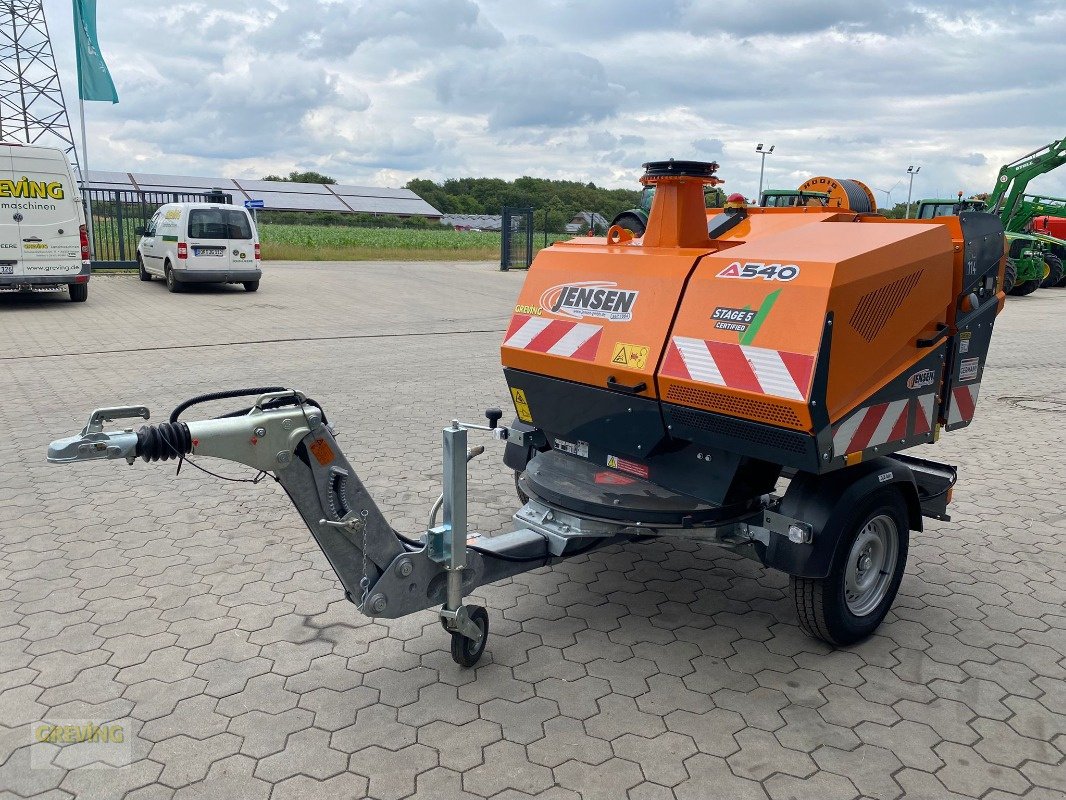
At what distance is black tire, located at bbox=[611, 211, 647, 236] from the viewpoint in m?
5.20

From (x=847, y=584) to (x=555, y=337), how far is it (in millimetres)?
1820

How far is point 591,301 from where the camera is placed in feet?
13.6

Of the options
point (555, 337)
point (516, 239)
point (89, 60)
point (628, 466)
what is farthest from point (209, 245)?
point (628, 466)

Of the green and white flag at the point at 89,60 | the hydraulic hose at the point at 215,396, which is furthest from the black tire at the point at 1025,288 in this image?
the green and white flag at the point at 89,60

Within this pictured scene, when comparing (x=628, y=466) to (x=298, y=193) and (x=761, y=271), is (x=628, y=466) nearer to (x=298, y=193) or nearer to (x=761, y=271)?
(x=761, y=271)

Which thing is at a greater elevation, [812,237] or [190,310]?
[812,237]

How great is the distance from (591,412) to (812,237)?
128cm

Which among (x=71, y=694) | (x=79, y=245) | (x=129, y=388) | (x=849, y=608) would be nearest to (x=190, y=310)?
(x=79, y=245)

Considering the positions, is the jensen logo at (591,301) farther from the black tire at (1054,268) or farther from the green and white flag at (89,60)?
the black tire at (1054,268)

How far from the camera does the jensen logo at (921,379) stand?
389 cm

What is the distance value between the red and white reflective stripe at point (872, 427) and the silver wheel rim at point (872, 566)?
436 mm

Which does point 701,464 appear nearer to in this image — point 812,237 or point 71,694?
point 812,237

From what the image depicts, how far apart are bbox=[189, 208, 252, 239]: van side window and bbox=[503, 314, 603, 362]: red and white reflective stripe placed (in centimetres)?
1439

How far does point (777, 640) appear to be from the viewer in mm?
4098
